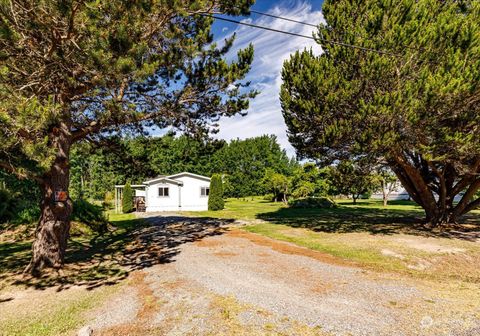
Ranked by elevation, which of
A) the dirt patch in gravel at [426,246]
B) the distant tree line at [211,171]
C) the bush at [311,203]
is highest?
the distant tree line at [211,171]

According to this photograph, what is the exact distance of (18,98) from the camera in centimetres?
564

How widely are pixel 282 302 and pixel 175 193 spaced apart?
25.3 m

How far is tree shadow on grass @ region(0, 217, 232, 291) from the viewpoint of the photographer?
23.2 ft

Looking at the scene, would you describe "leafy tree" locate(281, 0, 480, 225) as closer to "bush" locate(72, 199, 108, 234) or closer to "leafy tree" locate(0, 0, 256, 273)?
"leafy tree" locate(0, 0, 256, 273)

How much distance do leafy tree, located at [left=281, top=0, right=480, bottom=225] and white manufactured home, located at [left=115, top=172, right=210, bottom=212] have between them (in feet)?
64.9

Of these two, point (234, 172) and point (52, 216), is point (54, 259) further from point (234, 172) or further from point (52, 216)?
point (234, 172)

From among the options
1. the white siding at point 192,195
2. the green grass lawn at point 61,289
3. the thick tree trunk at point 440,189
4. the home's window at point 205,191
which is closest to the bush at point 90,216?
the green grass lawn at point 61,289

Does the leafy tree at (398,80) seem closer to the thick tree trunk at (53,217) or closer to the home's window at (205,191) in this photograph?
the thick tree trunk at (53,217)

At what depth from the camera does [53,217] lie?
7.82 meters

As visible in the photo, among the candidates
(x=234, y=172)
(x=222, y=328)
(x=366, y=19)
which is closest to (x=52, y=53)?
(x=222, y=328)

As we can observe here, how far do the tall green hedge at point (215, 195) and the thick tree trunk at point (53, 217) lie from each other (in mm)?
20970

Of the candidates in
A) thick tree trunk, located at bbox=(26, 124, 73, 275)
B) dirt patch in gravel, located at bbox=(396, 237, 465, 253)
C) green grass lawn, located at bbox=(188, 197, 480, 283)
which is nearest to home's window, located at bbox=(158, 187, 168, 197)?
green grass lawn, located at bbox=(188, 197, 480, 283)

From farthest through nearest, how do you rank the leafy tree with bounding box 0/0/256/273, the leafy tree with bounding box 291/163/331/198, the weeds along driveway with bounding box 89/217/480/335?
the leafy tree with bounding box 291/163/331/198 < the leafy tree with bounding box 0/0/256/273 < the weeds along driveway with bounding box 89/217/480/335

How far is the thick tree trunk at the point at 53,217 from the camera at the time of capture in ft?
25.3
